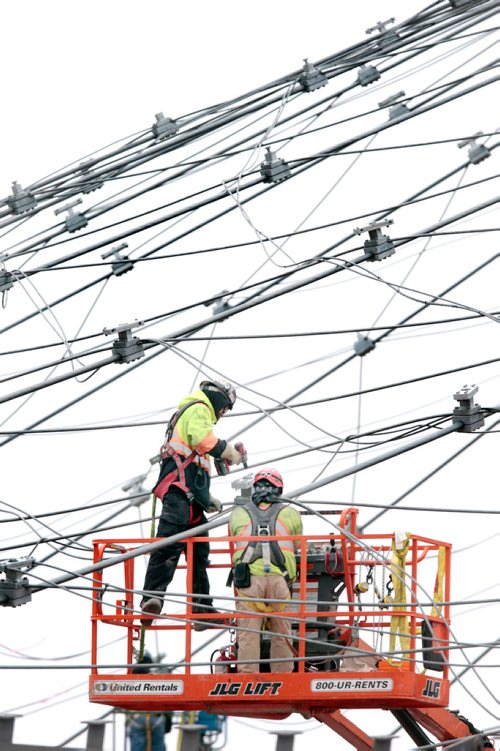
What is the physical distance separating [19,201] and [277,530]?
28.4ft

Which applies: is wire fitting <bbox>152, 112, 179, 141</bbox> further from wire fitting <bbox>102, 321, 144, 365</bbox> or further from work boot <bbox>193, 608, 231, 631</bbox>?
work boot <bbox>193, 608, 231, 631</bbox>

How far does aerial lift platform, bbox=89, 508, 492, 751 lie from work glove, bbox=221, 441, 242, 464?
0.71 metres

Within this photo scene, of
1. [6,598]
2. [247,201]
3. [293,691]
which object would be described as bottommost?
[293,691]

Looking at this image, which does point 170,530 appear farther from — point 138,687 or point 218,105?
point 218,105

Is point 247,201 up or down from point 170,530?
up

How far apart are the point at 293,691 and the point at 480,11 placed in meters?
11.1

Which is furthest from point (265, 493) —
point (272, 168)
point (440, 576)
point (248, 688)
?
point (272, 168)

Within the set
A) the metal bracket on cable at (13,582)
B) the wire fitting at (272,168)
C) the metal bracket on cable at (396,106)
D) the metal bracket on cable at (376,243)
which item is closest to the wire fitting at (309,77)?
the metal bracket on cable at (396,106)

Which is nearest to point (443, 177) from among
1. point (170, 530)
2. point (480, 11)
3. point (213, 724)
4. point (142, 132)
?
point (480, 11)

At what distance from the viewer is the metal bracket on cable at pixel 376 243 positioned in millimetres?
18812

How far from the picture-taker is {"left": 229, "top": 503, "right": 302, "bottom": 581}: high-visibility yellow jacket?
1493 cm

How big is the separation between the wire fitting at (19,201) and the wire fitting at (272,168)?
9.85 ft

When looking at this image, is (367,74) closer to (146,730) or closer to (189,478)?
(146,730)

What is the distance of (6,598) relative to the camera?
16.3m
